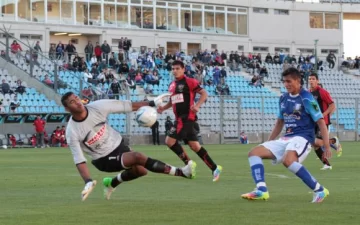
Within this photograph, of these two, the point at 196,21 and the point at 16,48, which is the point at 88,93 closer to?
the point at 16,48

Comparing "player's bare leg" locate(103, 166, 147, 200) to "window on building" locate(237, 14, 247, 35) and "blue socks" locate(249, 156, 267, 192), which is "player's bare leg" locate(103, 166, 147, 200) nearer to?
"blue socks" locate(249, 156, 267, 192)

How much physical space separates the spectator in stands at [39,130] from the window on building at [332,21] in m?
40.6

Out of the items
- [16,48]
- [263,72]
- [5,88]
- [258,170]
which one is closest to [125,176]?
[258,170]

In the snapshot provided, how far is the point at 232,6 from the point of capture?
7238 cm

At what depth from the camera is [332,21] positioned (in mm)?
79625

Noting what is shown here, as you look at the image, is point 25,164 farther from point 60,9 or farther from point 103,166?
point 60,9

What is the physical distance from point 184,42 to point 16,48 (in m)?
20.3

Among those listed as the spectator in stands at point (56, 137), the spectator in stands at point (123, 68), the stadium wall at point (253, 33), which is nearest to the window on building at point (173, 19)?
the stadium wall at point (253, 33)

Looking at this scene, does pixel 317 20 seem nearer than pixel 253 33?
No

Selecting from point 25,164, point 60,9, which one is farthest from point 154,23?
point 25,164

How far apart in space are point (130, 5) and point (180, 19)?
15.5ft

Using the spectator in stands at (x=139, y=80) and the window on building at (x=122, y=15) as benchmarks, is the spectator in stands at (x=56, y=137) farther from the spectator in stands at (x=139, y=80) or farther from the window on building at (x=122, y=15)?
the window on building at (x=122, y=15)

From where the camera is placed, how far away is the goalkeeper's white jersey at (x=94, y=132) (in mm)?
12711

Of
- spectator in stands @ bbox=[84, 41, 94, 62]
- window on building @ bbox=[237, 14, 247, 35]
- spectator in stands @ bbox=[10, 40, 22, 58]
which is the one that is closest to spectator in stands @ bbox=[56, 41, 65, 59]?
spectator in stands @ bbox=[84, 41, 94, 62]
